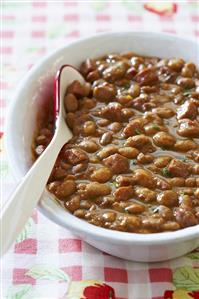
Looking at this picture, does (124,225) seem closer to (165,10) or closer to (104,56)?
(104,56)

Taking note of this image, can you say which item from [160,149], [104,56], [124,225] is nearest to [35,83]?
[104,56]

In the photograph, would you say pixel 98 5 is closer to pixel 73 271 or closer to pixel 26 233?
pixel 26 233

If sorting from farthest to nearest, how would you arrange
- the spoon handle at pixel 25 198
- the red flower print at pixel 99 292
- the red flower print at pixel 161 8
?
the red flower print at pixel 161 8
the red flower print at pixel 99 292
the spoon handle at pixel 25 198

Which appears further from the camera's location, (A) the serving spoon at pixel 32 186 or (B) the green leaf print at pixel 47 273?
(B) the green leaf print at pixel 47 273

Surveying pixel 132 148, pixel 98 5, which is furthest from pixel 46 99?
pixel 98 5

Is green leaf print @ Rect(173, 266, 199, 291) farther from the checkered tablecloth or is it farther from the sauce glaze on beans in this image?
the sauce glaze on beans

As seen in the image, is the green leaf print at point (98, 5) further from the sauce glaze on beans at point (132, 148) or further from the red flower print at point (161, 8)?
the sauce glaze on beans at point (132, 148)

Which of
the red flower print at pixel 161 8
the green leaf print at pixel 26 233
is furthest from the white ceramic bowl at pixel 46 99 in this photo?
the red flower print at pixel 161 8

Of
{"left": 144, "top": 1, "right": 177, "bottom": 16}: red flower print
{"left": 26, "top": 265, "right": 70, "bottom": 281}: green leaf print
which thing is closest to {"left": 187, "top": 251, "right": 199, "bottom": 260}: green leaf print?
{"left": 26, "top": 265, "right": 70, "bottom": 281}: green leaf print
